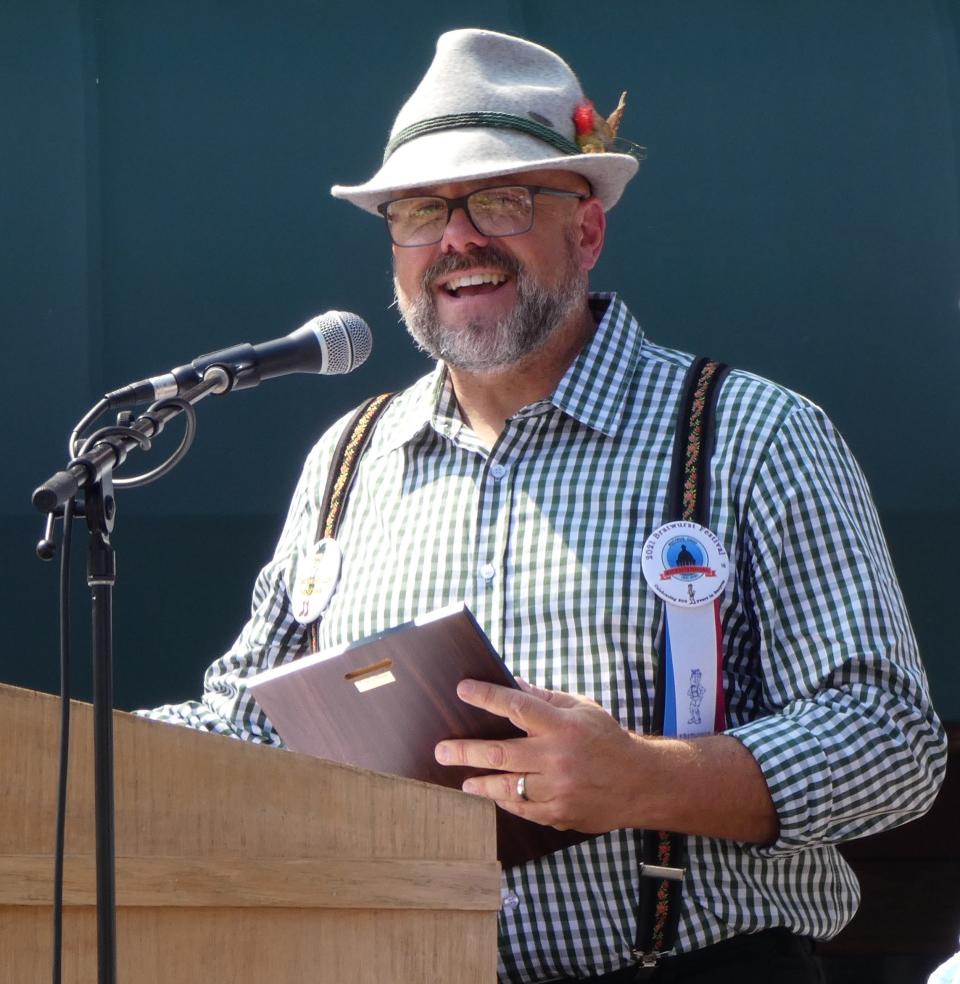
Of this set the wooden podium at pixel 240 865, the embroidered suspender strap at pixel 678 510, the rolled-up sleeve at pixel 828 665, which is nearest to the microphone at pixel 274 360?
the wooden podium at pixel 240 865

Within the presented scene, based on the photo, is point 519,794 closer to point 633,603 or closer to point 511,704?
point 511,704

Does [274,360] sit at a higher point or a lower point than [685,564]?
higher

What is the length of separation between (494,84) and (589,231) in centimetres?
26

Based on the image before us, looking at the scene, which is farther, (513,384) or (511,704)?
(513,384)

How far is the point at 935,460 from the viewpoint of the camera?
323 centimetres

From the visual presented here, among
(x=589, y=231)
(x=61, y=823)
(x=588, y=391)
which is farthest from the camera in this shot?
(x=589, y=231)

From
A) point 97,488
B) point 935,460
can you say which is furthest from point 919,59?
point 97,488

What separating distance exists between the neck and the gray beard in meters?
0.02

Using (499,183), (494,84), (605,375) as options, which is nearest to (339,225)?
(494,84)

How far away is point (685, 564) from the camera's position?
2.04 meters

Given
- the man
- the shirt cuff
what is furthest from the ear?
the shirt cuff

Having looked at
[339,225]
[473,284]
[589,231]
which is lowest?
[473,284]

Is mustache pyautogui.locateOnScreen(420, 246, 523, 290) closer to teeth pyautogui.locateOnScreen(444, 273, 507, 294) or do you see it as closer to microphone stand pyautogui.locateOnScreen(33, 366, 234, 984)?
teeth pyautogui.locateOnScreen(444, 273, 507, 294)

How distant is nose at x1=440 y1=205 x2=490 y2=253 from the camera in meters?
2.31
